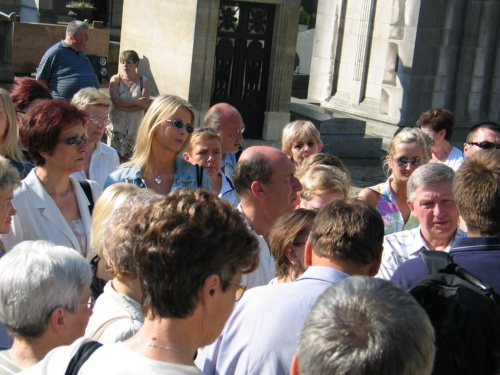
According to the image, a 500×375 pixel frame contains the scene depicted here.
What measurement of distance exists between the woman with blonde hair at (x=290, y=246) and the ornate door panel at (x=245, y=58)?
8.83m

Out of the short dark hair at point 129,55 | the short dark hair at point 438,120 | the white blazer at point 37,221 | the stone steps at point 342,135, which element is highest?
the short dark hair at point 129,55

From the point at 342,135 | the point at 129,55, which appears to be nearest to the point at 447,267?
the point at 129,55

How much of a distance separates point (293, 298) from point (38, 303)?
37.4 inches

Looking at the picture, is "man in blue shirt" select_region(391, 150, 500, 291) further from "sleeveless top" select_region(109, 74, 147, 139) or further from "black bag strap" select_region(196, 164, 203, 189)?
"sleeveless top" select_region(109, 74, 147, 139)

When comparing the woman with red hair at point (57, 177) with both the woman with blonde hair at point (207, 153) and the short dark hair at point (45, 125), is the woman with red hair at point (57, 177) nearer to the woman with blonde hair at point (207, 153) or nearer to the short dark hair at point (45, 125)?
the short dark hair at point (45, 125)

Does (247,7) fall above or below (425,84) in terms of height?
above

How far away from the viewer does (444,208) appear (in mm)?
4707

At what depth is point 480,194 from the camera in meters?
3.43

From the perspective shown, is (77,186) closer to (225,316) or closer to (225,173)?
(225,173)

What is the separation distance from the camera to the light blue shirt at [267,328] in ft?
9.66

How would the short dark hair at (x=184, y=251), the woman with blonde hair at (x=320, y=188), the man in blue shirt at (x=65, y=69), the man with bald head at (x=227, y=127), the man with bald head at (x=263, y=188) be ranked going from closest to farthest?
the short dark hair at (x=184, y=251)
the man with bald head at (x=263, y=188)
the woman with blonde hair at (x=320, y=188)
the man with bald head at (x=227, y=127)
the man in blue shirt at (x=65, y=69)

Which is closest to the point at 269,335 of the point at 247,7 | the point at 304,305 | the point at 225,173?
the point at 304,305

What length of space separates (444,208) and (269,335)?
6.82ft

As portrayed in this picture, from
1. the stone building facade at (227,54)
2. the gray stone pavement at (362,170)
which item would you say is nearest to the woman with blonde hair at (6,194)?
the gray stone pavement at (362,170)
